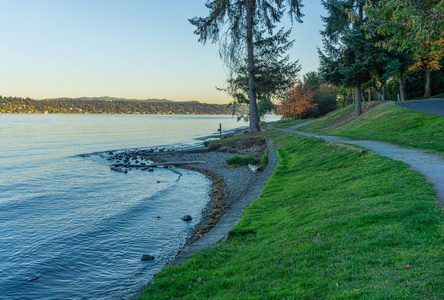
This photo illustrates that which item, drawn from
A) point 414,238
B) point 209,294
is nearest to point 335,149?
point 414,238

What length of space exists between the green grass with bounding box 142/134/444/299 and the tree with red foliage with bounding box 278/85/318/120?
47.2m

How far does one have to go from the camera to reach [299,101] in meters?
55.4

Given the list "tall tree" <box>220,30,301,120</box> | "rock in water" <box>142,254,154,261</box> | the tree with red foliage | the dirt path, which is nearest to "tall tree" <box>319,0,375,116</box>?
"tall tree" <box>220,30,301,120</box>

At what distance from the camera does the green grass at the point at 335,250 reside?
391 centimetres

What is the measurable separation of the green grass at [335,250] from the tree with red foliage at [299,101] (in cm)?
4721

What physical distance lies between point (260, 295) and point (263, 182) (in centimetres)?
955

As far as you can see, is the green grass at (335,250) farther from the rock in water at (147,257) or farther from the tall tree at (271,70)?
the tall tree at (271,70)

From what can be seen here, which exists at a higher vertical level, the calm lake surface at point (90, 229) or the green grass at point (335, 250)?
the green grass at point (335, 250)

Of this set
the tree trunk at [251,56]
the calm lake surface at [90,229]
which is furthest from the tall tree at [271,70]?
the calm lake surface at [90,229]

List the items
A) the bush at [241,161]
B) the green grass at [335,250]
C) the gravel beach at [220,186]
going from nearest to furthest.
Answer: the green grass at [335,250]
the gravel beach at [220,186]
the bush at [241,161]

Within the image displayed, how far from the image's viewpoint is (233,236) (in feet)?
25.2

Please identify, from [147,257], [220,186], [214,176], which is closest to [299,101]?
[214,176]

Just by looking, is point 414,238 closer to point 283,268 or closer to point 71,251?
point 283,268

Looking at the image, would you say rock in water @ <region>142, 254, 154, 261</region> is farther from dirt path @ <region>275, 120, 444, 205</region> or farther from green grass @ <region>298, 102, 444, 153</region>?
green grass @ <region>298, 102, 444, 153</region>
